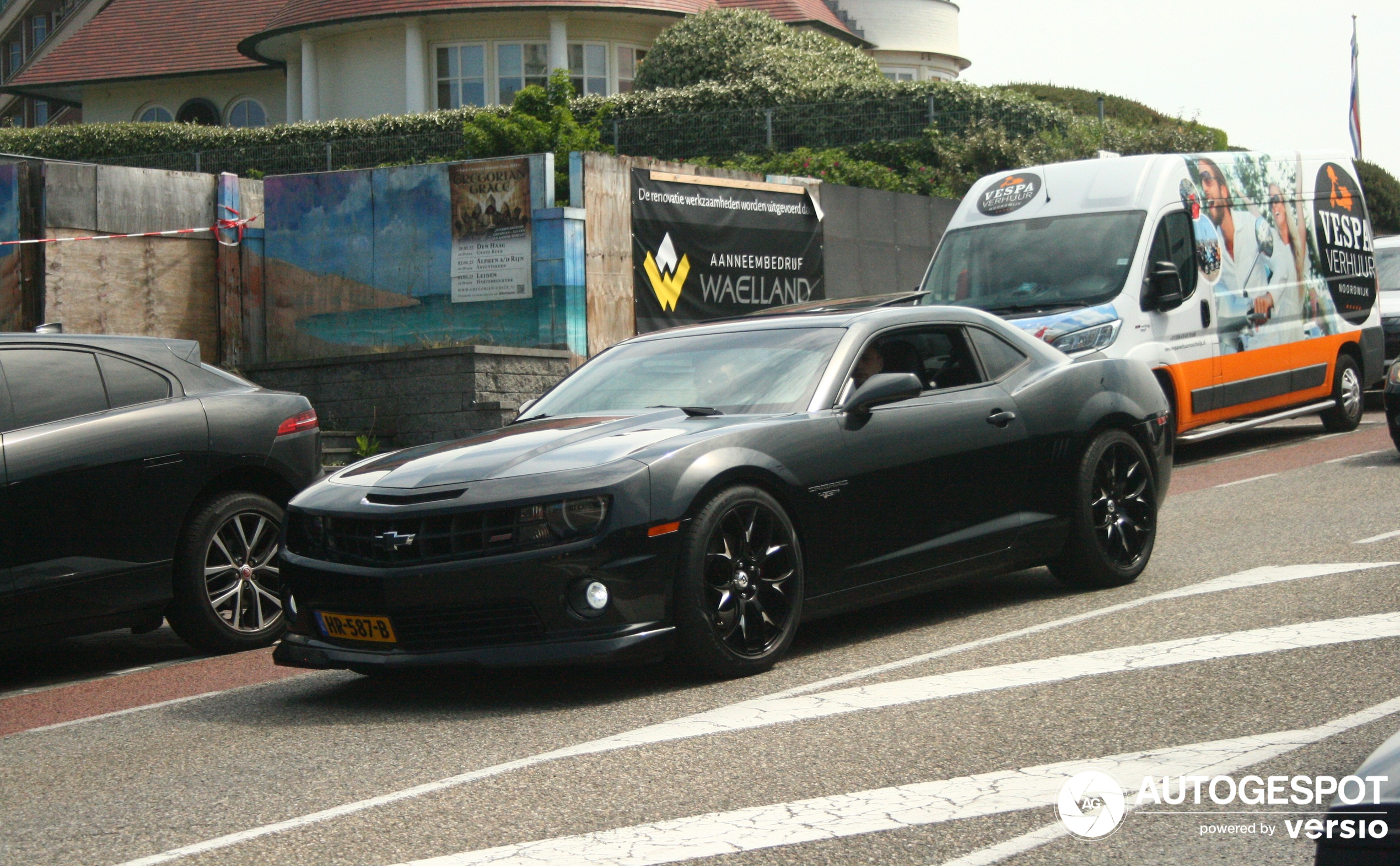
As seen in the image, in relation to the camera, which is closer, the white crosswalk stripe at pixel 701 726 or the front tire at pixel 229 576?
the white crosswalk stripe at pixel 701 726

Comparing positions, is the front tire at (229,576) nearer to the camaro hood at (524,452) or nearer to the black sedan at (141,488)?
the black sedan at (141,488)

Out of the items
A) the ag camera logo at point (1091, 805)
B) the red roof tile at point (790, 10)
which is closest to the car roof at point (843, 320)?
the ag camera logo at point (1091, 805)

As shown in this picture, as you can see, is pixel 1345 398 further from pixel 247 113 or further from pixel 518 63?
pixel 247 113

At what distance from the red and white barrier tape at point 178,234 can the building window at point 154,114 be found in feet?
86.0

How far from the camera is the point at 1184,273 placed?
46.2ft

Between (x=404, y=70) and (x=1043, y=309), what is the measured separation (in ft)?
85.2

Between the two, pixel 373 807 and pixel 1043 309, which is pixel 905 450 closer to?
pixel 373 807

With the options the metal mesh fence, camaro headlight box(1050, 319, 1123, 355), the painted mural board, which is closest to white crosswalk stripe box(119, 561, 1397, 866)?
camaro headlight box(1050, 319, 1123, 355)

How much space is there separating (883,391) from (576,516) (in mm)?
1599

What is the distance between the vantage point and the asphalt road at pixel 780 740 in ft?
14.2

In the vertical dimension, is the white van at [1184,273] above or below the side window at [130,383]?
above

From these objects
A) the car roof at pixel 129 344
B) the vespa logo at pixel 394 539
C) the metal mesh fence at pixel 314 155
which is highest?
the metal mesh fence at pixel 314 155

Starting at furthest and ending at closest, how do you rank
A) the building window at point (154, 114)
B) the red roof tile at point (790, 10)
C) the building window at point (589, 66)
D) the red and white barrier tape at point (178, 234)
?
the building window at point (154, 114) → the red roof tile at point (790, 10) → the building window at point (589, 66) → the red and white barrier tape at point (178, 234)

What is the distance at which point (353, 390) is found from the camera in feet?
52.7
